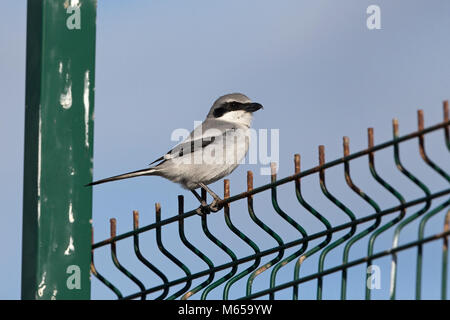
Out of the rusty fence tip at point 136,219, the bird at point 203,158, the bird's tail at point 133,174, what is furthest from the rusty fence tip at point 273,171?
the bird at point 203,158

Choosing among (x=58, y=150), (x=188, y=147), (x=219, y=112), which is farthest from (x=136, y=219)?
(x=219, y=112)

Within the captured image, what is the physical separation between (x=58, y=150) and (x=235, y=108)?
3.34 meters

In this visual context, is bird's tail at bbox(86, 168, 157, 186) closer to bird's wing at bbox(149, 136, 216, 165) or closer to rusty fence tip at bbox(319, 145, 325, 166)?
bird's wing at bbox(149, 136, 216, 165)

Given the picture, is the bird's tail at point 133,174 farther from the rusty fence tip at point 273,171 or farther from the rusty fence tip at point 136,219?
the rusty fence tip at point 273,171

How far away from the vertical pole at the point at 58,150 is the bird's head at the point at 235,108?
302cm

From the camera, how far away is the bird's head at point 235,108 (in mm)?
9102

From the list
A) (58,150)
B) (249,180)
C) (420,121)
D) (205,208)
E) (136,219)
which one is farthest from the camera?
(205,208)

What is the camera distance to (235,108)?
920 centimetres

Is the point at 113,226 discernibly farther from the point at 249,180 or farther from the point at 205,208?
the point at 249,180

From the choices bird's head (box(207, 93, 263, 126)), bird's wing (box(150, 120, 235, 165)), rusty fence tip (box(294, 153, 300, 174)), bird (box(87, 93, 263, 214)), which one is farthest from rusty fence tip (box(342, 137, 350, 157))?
bird's head (box(207, 93, 263, 126))

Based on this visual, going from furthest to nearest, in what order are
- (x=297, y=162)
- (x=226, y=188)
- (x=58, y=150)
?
(x=58, y=150) → (x=226, y=188) → (x=297, y=162)

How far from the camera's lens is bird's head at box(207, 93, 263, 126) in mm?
9102

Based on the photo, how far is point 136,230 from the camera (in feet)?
20.3
